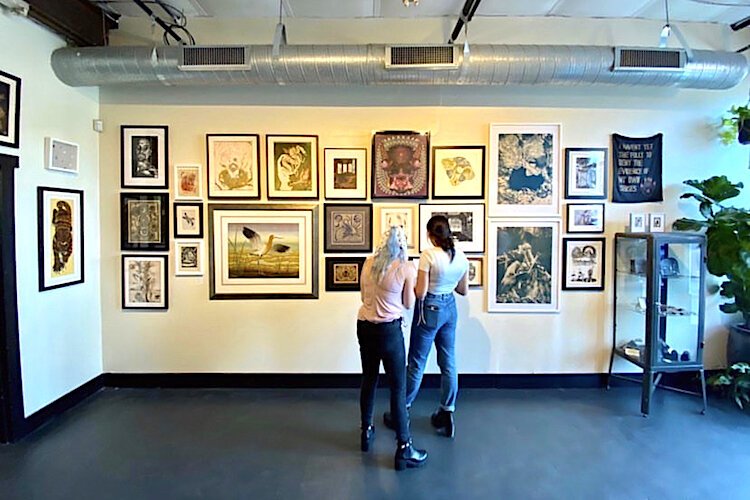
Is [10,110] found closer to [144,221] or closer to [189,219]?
[144,221]

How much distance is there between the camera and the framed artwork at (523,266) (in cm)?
434

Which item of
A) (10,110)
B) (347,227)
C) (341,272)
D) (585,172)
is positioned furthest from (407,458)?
(10,110)

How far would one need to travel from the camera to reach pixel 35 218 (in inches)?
139

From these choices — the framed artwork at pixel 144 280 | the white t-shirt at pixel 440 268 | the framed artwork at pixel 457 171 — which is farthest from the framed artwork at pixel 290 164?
the white t-shirt at pixel 440 268

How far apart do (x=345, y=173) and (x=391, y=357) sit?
1.97 metres

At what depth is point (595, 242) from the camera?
14.4ft

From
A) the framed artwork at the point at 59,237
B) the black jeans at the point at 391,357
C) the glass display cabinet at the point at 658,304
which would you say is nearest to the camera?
the black jeans at the point at 391,357

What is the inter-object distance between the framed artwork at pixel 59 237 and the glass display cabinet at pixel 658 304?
186 inches

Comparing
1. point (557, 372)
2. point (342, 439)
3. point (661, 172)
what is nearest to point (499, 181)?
point (661, 172)

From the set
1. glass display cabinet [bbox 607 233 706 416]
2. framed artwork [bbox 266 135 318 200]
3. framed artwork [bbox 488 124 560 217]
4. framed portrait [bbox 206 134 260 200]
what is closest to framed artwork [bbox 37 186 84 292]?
framed portrait [bbox 206 134 260 200]

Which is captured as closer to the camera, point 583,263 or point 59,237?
point 59,237

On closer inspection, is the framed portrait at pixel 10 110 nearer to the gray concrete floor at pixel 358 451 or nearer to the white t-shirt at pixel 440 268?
the gray concrete floor at pixel 358 451

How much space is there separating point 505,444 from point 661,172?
2844mm

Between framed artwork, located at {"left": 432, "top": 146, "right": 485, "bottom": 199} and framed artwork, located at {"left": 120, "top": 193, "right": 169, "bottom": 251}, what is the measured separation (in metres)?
2.46
